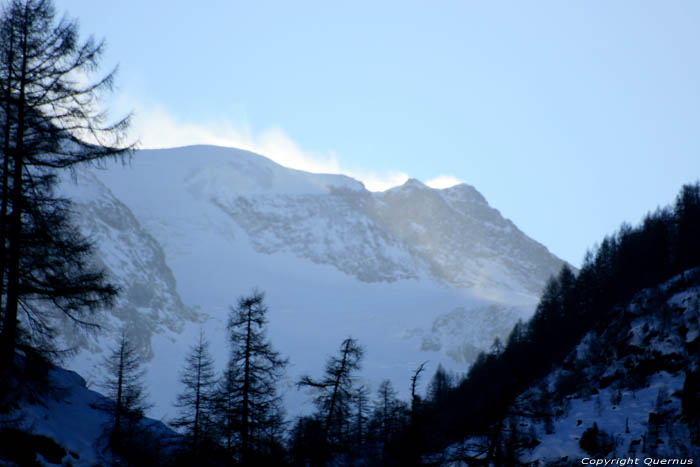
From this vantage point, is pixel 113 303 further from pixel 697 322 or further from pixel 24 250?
pixel 697 322

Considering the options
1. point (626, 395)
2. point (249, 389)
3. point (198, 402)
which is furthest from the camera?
point (198, 402)

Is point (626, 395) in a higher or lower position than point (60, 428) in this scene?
higher

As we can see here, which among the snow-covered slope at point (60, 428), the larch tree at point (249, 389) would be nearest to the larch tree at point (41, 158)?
the snow-covered slope at point (60, 428)

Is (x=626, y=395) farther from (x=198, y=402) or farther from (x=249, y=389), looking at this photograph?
(x=198, y=402)

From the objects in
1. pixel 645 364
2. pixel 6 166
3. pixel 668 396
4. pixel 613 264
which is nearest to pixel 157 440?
pixel 6 166

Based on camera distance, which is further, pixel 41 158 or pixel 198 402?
pixel 198 402

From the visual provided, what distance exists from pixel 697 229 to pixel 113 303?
4928 cm

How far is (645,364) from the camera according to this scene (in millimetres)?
25844

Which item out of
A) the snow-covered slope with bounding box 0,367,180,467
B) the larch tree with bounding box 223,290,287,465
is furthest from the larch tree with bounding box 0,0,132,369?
the larch tree with bounding box 223,290,287,465

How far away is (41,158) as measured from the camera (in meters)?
12.0

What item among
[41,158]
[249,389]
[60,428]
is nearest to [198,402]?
[249,389]

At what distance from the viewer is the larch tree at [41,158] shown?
37.2ft

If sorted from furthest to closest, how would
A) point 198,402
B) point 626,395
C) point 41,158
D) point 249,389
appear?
point 198,402, point 626,395, point 249,389, point 41,158

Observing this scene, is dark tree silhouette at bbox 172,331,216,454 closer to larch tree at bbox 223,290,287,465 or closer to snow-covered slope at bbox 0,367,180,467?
larch tree at bbox 223,290,287,465
